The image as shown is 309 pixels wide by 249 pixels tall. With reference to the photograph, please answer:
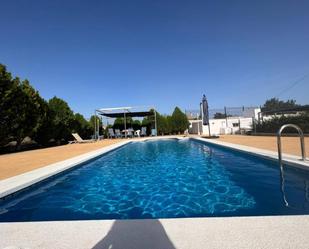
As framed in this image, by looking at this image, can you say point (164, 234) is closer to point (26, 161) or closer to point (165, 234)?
point (165, 234)

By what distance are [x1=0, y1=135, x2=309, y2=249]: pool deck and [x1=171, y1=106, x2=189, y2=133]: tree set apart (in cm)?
2453

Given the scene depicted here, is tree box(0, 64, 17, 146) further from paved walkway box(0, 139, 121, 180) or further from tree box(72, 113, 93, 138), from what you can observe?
tree box(72, 113, 93, 138)

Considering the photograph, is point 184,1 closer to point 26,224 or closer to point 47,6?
point 47,6

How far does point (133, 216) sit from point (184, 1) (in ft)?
35.7

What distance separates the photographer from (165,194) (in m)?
4.46

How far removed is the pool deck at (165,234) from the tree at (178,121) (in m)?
24.5

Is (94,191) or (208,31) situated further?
(208,31)

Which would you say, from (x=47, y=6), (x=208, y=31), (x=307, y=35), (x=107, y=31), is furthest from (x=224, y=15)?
(x=47, y=6)

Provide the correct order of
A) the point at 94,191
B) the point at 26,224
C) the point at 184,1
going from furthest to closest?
1. the point at 184,1
2. the point at 94,191
3. the point at 26,224

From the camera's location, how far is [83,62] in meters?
16.8

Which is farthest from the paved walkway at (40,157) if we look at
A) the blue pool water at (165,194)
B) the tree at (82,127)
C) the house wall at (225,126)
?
the tree at (82,127)

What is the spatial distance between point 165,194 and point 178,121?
894 inches

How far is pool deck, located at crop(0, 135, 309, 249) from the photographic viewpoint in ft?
6.38

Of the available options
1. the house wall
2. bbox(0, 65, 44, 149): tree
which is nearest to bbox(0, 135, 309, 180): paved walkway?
bbox(0, 65, 44, 149): tree
